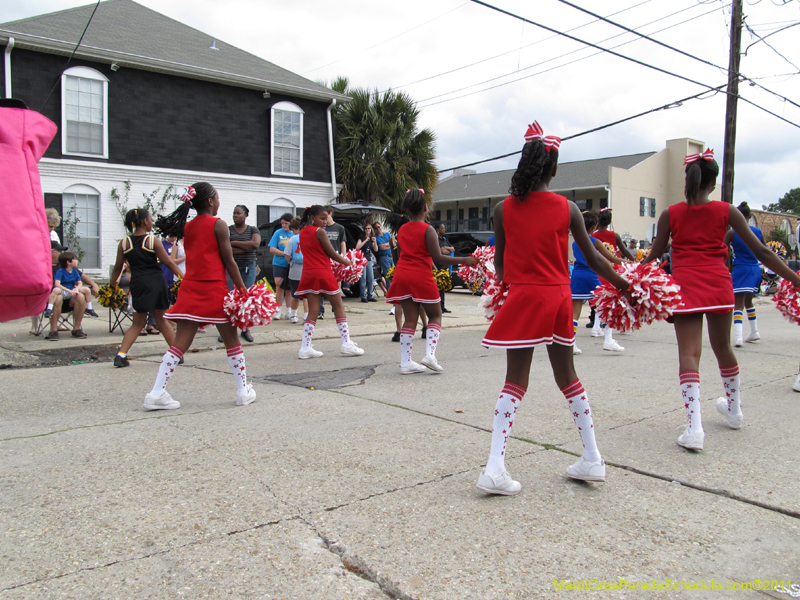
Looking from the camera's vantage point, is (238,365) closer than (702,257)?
No

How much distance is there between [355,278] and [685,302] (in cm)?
494

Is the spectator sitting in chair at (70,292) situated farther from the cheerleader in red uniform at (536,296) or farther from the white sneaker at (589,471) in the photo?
the white sneaker at (589,471)

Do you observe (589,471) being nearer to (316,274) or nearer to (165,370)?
(165,370)

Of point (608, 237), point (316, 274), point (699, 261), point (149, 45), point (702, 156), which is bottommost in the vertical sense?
point (316, 274)

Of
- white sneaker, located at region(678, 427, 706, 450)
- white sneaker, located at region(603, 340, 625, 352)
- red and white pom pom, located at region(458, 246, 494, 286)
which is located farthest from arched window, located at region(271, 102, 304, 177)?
white sneaker, located at region(678, 427, 706, 450)

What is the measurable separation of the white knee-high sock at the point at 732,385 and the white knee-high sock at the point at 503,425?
2020 millimetres

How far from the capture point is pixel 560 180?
38031 mm

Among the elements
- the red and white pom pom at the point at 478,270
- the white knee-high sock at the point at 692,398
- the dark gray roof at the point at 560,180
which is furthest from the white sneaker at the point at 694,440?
the dark gray roof at the point at 560,180

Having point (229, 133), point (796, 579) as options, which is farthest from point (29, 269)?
point (229, 133)

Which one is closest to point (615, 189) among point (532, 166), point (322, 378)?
point (322, 378)

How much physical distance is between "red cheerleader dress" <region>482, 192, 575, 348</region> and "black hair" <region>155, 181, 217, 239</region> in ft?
9.69

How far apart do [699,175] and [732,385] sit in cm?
154

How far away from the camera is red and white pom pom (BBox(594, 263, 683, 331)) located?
3621mm

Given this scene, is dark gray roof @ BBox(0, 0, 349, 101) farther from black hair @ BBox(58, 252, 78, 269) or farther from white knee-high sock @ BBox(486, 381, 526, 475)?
white knee-high sock @ BBox(486, 381, 526, 475)
